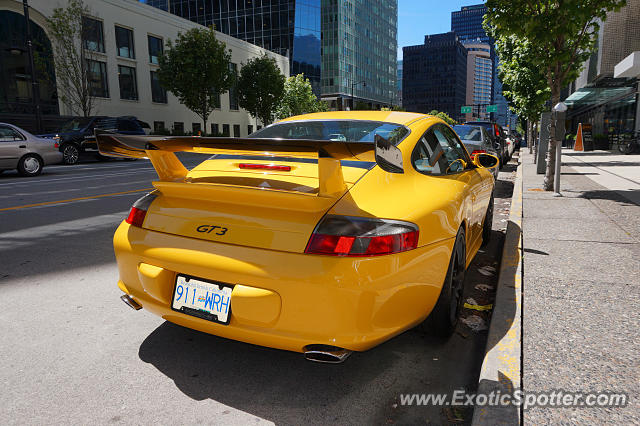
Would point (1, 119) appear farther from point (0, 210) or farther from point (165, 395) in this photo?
point (165, 395)

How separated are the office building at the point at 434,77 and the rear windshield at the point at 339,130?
6815 inches

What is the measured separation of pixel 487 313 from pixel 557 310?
0.57 metres

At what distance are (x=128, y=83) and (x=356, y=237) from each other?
37.4 meters

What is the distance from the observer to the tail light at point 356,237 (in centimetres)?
223

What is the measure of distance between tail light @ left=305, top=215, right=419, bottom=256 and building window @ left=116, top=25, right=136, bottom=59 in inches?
1463

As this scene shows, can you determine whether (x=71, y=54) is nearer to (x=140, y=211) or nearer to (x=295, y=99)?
(x=140, y=211)

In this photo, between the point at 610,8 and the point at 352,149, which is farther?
the point at 610,8

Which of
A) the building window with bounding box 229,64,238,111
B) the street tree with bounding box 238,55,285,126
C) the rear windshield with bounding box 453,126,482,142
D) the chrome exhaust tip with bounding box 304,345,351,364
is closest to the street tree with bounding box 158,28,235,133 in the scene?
the street tree with bounding box 238,55,285,126

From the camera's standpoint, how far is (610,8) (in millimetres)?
9281

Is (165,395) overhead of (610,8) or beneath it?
beneath

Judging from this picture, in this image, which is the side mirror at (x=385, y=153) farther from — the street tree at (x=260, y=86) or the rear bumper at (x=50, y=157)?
the street tree at (x=260, y=86)

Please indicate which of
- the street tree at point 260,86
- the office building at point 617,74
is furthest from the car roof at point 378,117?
the street tree at point 260,86

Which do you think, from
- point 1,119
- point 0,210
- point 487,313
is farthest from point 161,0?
point 487,313

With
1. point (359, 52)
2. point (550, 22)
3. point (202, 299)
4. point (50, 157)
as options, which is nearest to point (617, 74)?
point (550, 22)
